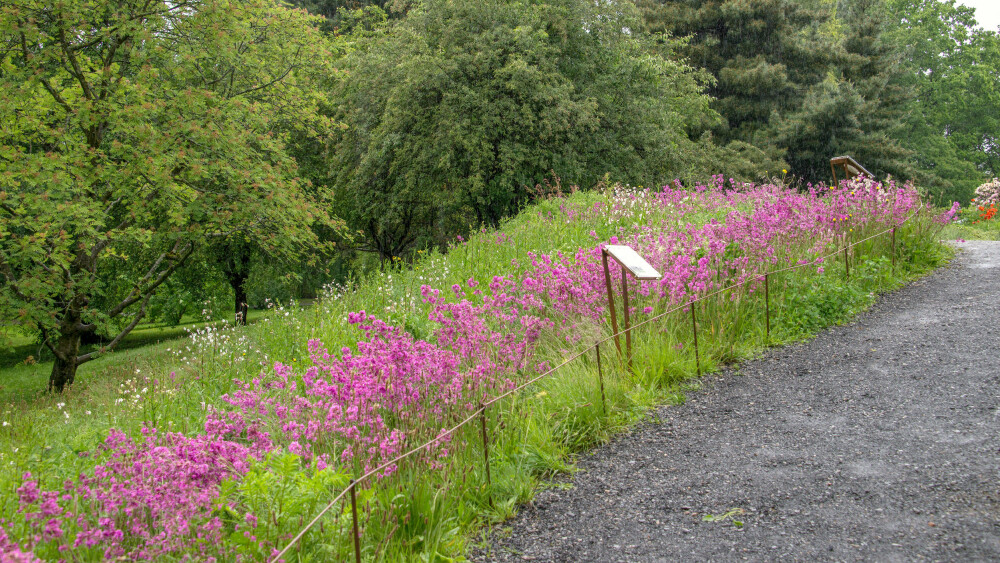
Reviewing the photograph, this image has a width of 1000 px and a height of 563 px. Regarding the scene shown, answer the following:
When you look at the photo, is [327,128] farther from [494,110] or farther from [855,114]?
[855,114]

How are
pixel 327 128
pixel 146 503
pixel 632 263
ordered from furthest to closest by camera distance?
pixel 327 128, pixel 632 263, pixel 146 503

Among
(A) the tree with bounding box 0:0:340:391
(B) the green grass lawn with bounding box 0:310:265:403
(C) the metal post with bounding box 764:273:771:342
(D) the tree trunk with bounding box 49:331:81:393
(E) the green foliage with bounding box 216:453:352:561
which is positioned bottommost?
(B) the green grass lawn with bounding box 0:310:265:403

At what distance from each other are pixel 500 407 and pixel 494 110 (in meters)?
10.4

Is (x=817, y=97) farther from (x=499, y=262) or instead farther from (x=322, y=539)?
(x=322, y=539)

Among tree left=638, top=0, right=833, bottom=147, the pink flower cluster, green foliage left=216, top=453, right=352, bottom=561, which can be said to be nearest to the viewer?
the pink flower cluster

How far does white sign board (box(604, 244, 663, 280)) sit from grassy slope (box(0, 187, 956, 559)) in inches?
34.7

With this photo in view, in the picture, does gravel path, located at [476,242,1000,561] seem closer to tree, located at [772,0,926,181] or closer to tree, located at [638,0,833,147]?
tree, located at [772,0,926,181]

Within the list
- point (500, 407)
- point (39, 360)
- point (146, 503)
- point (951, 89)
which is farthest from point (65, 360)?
point (951, 89)

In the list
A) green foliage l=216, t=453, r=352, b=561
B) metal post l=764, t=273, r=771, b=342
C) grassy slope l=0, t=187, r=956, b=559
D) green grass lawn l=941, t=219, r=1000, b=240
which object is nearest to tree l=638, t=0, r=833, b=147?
green grass lawn l=941, t=219, r=1000, b=240

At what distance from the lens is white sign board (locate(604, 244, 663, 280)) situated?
182 inches

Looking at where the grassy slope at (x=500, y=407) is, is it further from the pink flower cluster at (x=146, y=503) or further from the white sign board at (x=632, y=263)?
the white sign board at (x=632, y=263)

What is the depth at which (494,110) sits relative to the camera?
13766 mm

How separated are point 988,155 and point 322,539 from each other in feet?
150

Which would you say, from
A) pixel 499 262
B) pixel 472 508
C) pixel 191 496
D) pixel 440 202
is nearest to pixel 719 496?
pixel 472 508
